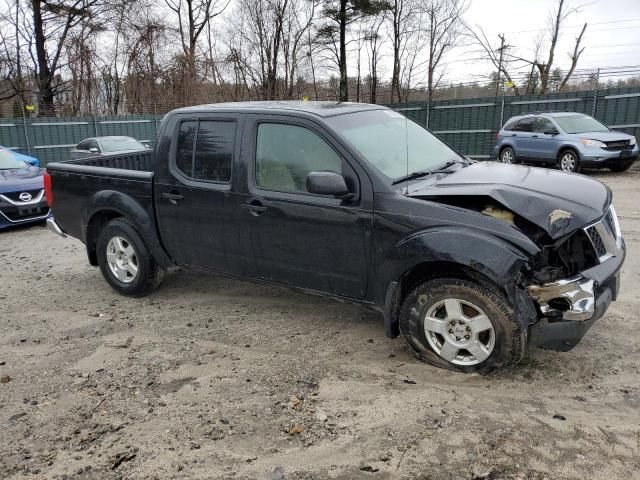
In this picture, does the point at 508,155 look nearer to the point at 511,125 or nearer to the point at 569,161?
the point at 511,125

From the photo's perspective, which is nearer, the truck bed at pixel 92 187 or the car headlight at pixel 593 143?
the truck bed at pixel 92 187

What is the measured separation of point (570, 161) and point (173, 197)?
40.2 feet

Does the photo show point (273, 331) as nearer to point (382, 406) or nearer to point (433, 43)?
point (382, 406)

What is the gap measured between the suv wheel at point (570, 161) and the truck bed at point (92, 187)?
38.3 feet

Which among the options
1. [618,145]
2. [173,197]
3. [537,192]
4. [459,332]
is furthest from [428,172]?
[618,145]

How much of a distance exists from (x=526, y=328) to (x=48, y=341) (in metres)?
3.83

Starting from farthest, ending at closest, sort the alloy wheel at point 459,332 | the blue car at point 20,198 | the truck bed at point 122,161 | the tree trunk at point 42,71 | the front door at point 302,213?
1. the tree trunk at point 42,71
2. the blue car at point 20,198
3. the truck bed at point 122,161
4. the front door at point 302,213
5. the alloy wheel at point 459,332

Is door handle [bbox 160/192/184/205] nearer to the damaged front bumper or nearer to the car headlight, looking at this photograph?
the damaged front bumper

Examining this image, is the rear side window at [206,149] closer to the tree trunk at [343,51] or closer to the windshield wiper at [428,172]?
the windshield wiper at [428,172]

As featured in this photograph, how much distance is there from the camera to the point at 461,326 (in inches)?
143

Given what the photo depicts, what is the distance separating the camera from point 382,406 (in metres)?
3.39

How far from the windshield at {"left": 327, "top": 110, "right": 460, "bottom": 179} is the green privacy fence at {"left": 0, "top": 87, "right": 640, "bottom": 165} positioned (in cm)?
1364

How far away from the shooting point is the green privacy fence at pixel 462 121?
16875 millimetres

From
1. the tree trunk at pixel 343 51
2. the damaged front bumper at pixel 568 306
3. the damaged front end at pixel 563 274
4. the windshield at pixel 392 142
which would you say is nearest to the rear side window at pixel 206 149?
the windshield at pixel 392 142
